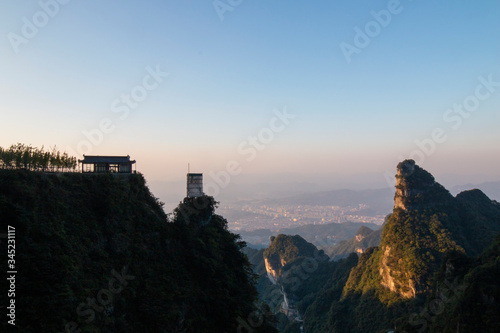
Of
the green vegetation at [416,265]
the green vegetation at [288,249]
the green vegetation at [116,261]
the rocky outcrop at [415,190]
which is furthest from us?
the green vegetation at [288,249]

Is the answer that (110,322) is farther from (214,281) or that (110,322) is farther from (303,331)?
(303,331)

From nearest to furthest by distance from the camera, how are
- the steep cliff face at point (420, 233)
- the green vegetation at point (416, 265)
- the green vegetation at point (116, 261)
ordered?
the green vegetation at point (116, 261) < the green vegetation at point (416, 265) < the steep cliff face at point (420, 233)

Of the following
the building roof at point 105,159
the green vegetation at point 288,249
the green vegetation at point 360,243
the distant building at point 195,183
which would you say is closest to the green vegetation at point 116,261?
the distant building at point 195,183

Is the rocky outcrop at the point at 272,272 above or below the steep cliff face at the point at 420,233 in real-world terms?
below

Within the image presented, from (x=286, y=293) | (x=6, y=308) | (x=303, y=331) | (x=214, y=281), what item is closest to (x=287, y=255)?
(x=286, y=293)

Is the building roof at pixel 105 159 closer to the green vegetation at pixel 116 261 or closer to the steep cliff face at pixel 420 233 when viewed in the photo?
the green vegetation at pixel 116 261

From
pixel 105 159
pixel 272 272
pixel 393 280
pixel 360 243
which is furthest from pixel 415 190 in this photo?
pixel 360 243
